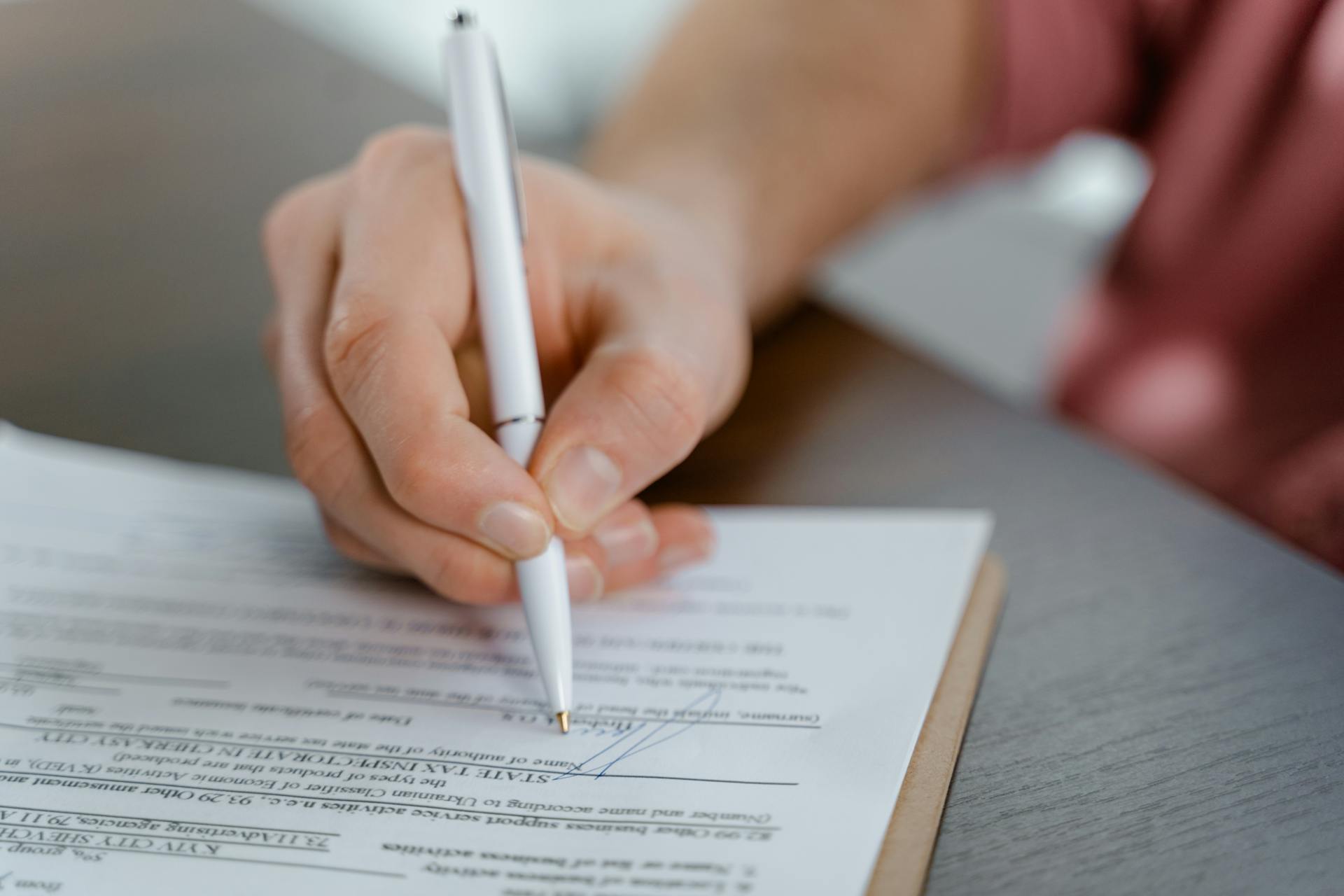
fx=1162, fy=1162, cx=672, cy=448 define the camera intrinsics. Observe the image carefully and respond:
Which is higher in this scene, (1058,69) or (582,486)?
(1058,69)

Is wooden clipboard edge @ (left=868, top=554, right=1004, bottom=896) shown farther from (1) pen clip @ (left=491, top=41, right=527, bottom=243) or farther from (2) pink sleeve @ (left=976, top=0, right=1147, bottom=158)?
(2) pink sleeve @ (left=976, top=0, right=1147, bottom=158)

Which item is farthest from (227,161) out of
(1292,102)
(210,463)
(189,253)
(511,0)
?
(511,0)

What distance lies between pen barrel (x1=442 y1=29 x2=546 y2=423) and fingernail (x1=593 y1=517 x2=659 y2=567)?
0.05 metres

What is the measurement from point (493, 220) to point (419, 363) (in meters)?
0.06

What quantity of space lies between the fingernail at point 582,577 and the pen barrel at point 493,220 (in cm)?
5

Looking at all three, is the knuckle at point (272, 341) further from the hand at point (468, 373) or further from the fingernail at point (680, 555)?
the fingernail at point (680, 555)

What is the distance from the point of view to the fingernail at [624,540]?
0.38 m

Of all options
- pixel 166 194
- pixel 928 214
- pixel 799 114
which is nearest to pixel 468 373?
pixel 799 114

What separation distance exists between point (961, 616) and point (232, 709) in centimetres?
22

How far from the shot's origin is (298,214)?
426mm

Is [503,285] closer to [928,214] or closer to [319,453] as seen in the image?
[319,453]

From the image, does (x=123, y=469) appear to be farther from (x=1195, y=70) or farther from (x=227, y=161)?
(x=1195, y=70)

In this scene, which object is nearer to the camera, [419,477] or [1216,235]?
[419,477]

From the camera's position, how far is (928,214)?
70.0 inches
